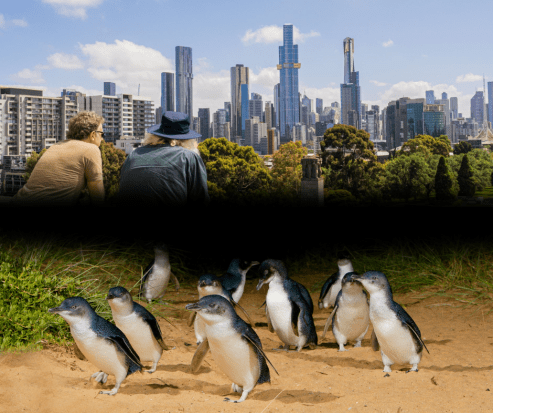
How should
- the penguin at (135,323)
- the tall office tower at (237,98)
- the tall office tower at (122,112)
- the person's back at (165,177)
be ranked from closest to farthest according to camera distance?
the penguin at (135,323) < the person's back at (165,177) < the tall office tower at (122,112) < the tall office tower at (237,98)

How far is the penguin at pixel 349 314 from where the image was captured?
8.42 feet

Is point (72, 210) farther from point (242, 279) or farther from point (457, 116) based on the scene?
point (457, 116)

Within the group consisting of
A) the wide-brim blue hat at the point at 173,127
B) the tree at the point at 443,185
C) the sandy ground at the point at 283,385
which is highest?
the wide-brim blue hat at the point at 173,127

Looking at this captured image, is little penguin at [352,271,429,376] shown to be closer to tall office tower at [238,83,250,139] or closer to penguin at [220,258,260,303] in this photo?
penguin at [220,258,260,303]

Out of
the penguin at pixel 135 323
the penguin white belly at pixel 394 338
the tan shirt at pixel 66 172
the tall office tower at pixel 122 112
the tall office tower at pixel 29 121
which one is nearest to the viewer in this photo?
the penguin at pixel 135 323

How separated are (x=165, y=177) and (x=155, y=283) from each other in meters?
0.80

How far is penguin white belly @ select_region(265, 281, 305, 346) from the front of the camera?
264cm

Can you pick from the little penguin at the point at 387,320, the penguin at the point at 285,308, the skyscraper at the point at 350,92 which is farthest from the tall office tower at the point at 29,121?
the little penguin at the point at 387,320

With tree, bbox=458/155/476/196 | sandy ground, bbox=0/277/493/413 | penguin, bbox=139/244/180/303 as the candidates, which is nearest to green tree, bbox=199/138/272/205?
penguin, bbox=139/244/180/303

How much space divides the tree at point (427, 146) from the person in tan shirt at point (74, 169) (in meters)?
3.76

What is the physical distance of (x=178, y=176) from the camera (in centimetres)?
338

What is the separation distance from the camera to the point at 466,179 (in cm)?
565

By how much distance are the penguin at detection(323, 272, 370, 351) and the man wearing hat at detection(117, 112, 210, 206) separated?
1.38 meters

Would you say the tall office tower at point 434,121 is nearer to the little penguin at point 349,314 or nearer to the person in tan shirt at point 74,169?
the little penguin at point 349,314
